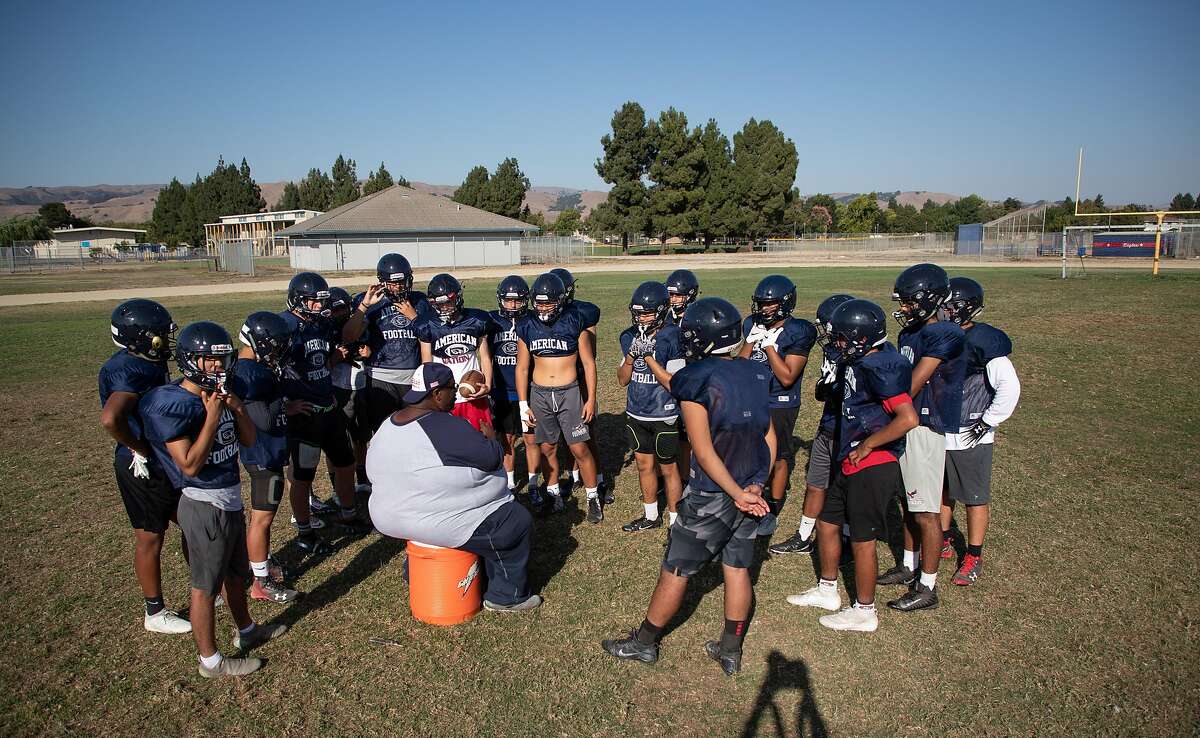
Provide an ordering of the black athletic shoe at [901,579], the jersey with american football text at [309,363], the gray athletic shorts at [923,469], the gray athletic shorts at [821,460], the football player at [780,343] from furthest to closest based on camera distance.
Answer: the football player at [780,343]
the jersey with american football text at [309,363]
the gray athletic shorts at [821,460]
the black athletic shoe at [901,579]
the gray athletic shorts at [923,469]

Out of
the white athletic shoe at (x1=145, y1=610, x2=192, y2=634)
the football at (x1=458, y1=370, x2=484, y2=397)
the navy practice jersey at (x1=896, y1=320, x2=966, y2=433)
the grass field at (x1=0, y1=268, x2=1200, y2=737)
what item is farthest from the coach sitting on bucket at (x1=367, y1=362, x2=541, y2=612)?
the navy practice jersey at (x1=896, y1=320, x2=966, y2=433)

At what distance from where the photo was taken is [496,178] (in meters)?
84.8

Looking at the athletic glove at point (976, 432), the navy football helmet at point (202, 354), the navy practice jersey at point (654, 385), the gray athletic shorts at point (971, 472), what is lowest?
the gray athletic shorts at point (971, 472)

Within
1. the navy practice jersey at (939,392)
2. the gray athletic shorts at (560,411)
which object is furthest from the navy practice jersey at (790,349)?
the gray athletic shorts at (560,411)

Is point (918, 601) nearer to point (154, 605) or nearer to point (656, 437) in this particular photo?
point (656, 437)

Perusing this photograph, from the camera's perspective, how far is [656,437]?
662 cm

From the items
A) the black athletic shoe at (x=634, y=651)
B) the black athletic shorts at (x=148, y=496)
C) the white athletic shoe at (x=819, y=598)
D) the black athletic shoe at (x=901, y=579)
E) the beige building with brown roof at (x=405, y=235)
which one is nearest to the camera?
the black athletic shoe at (x=634, y=651)

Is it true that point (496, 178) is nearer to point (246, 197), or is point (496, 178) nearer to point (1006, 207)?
point (246, 197)

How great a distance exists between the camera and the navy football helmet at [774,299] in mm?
6199

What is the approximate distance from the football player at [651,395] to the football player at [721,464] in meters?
1.91

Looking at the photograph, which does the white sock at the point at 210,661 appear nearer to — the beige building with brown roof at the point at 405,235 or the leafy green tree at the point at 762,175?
the beige building with brown roof at the point at 405,235

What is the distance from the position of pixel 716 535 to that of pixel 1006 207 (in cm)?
14916

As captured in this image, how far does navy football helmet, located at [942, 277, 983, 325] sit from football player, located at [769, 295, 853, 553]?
0.80 m

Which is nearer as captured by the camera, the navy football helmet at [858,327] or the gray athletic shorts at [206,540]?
the gray athletic shorts at [206,540]
